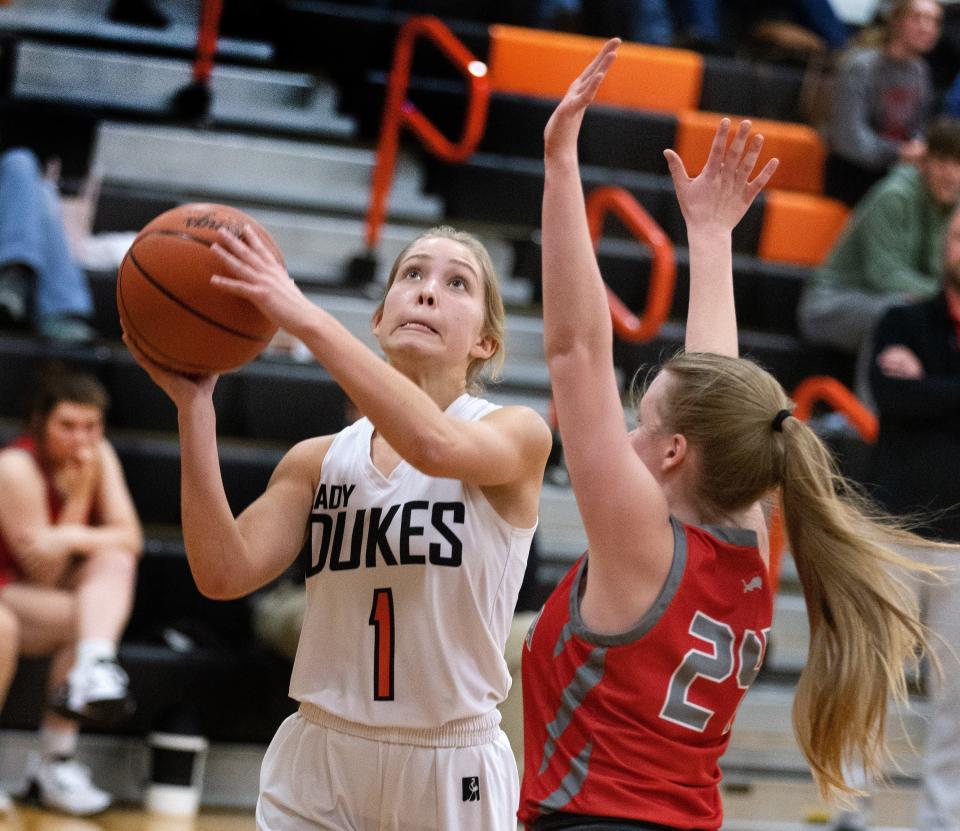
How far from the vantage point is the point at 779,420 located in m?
2.35

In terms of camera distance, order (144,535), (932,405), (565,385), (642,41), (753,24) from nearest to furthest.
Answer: (565,385) → (932,405) → (144,535) → (642,41) → (753,24)

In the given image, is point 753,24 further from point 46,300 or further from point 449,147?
point 46,300

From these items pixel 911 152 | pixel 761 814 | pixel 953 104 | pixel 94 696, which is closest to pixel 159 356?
pixel 94 696

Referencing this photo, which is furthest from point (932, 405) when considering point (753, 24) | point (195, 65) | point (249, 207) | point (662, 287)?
point (753, 24)

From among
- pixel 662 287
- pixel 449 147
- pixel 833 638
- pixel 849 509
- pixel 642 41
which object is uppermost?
pixel 642 41

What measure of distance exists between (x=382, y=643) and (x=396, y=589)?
3.5 inches

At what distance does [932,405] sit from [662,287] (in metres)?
1.34

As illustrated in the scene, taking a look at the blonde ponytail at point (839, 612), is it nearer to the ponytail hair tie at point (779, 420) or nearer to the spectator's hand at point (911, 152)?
the ponytail hair tie at point (779, 420)

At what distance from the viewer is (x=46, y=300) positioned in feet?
19.6

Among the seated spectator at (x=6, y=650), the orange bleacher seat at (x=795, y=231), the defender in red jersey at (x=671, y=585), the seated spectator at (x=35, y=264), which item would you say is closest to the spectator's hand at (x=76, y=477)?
the seated spectator at (x=6, y=650)

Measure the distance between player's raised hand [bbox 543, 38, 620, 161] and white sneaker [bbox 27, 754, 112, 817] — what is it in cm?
359

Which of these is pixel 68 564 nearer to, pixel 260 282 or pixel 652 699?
pixel 260 282

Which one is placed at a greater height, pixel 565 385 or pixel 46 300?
pixel 46 300

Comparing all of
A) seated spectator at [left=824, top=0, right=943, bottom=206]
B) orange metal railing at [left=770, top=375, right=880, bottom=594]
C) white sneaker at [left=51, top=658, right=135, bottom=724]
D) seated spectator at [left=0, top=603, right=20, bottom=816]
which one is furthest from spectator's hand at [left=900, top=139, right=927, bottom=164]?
seated spectator at [left=0, top=603, right=20, bottom=816]
